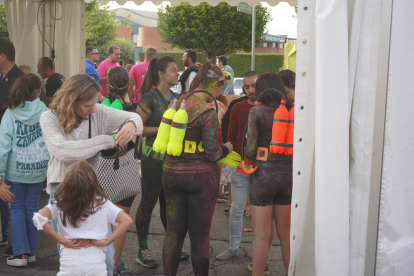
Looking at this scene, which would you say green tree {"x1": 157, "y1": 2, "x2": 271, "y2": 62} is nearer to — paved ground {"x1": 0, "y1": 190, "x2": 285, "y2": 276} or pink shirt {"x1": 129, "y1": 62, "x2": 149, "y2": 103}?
pink shirt {"x1": 129, "y1": 62, "x2": 149, "y2": 103}

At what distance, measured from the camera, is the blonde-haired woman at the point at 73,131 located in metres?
2.73

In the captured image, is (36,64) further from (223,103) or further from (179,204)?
(179,204)

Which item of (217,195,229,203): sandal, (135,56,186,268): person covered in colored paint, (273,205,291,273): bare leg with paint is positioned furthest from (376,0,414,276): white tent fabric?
(217,195,229,203): sandal

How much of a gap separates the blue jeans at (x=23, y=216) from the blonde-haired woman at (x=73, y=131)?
4.24 feet

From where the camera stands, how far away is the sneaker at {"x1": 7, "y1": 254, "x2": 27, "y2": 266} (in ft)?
12.9

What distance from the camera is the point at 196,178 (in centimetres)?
315

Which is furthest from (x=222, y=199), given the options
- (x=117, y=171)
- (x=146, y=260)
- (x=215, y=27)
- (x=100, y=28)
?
(x=100, y=28)

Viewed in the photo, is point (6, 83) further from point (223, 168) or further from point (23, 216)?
point (223, 168)

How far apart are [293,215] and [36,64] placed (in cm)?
493

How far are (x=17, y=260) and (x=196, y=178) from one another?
2014mm

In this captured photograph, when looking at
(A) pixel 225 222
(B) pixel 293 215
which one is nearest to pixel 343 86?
(B) pixel 293 215

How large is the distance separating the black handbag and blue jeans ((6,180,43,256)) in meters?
1.40

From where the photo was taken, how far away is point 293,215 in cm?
250

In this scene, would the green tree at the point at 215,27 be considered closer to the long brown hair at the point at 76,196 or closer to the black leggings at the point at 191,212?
the black leggings at the point at 191,212
